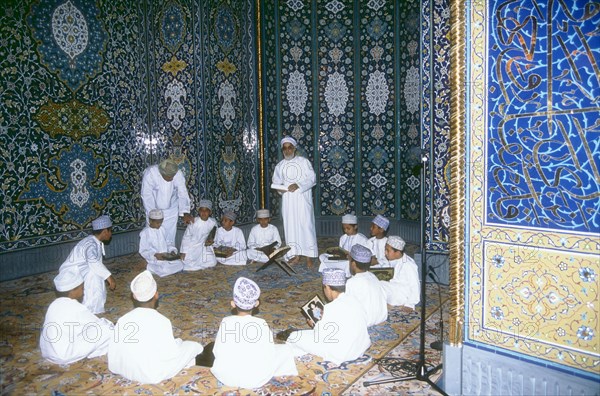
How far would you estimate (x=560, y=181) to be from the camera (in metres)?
2.20

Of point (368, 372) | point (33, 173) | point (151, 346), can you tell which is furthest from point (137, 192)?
point (368, 372)

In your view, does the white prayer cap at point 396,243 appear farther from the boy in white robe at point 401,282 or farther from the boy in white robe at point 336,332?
the boy in white robe at point 336,332

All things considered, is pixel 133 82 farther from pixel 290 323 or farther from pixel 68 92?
pixel 290 323

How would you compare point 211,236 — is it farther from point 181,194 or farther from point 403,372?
point 403,372

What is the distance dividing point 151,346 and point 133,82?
4716mm

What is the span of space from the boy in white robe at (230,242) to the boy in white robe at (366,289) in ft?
7.74

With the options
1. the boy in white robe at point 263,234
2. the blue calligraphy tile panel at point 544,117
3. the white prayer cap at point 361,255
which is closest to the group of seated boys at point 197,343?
the white prayer cap at point 361,255

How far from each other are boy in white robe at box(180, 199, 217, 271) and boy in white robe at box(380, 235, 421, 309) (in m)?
2.40

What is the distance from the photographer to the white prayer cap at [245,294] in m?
2.69

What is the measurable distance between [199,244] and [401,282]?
264 cm

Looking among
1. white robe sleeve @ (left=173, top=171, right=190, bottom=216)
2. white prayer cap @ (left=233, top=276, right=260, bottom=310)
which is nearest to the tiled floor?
white prayer cap @ (left=233, top=276, right=260, bottom=310)

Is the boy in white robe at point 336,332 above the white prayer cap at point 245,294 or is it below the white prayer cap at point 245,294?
below

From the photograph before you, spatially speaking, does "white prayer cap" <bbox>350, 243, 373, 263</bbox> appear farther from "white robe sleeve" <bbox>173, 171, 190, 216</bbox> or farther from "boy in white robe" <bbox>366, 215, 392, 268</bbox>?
"white robe sleeve" <bbox>173, 171, 190, 216</bbox>

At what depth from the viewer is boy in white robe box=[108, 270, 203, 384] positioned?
2758mm
